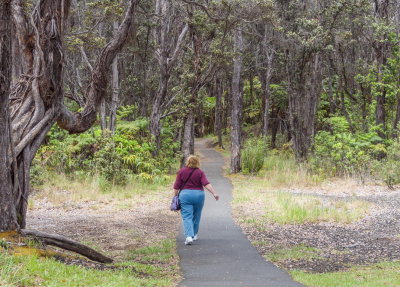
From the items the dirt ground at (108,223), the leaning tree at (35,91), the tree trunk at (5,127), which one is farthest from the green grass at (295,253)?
the tree trunk at (5,127)

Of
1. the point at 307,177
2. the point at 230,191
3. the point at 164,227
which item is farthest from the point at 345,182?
the point at 164,227

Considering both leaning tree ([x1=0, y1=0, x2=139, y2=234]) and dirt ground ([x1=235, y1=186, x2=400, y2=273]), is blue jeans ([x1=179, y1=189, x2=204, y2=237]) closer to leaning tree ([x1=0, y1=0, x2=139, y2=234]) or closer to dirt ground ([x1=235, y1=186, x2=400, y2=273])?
dirt ground ([x1=235, y1=186, x2=400, y2=273])

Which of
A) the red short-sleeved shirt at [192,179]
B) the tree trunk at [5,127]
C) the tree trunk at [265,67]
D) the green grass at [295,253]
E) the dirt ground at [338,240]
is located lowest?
the dirt ground at [338,240]

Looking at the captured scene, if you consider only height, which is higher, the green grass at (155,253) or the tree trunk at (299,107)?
the tree trunk at (299,107)

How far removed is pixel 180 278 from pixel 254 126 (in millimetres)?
38096

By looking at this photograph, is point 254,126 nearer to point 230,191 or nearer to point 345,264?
point 230,191

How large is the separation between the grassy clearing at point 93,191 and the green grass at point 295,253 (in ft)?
20.3

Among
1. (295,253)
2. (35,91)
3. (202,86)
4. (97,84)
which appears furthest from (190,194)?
(202,86)

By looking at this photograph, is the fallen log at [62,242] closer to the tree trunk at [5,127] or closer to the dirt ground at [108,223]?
the tree trunk at [5,127]

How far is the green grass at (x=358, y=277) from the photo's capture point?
653 cm

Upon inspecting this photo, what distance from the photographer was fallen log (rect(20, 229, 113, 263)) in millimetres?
6832

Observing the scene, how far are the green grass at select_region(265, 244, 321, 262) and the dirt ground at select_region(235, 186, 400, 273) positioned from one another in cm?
6

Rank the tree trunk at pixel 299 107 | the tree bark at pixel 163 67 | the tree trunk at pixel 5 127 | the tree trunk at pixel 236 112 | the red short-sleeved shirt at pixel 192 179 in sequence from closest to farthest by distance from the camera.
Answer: the tree trunk at pixel 5 127 < the red short-sleeved shirt at pixel 192 179 < the tree bark at pixel 163 67 < the tree trunk at pixel 299 107 < the tree trunk at pixel 236 112

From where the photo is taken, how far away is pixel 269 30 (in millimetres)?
29750
